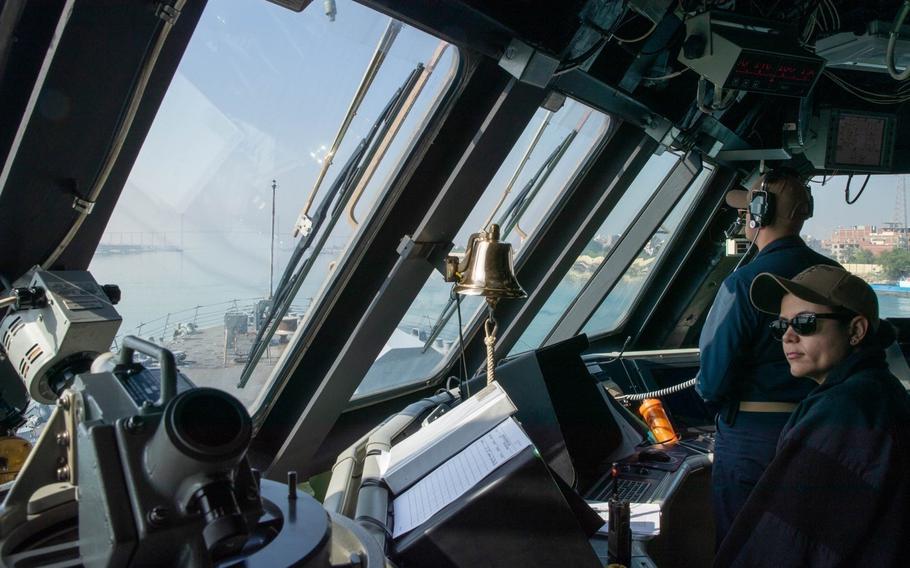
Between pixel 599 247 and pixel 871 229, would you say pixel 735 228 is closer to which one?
pixel 599 247

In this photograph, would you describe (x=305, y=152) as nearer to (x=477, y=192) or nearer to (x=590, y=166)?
(x=477, y=192)

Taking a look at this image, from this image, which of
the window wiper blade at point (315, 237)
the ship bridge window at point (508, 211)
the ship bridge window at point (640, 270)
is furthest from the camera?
the ship bridge window at point (640, 270)

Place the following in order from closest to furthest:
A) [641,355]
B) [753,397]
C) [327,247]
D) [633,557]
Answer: [633,557]
[753,397]
[327,247]
[641,355]

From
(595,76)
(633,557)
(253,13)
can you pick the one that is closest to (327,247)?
A: (253,13)

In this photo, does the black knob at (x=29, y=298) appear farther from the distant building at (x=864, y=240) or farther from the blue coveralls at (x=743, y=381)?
the distant building at (x=864, y=240)

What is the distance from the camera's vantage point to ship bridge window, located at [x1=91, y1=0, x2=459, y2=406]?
1774 mm

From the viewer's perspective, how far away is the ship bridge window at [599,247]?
13.9ft

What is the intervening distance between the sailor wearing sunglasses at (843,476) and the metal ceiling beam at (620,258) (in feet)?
9.39

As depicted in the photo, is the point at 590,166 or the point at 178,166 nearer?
the point at 178,166

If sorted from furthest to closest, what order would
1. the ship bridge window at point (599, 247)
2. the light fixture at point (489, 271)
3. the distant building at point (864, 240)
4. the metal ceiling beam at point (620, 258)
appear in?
the distant building at point (864, 240), the metal ceiling beam at point (620, 258), the ship bridge window at point (599, 247), the light fixture at point (489, 271)

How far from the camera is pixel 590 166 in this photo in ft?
11.2

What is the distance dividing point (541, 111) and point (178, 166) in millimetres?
1781

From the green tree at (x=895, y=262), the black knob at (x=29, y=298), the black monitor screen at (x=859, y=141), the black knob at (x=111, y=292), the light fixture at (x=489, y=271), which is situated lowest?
the black knob at (x=29, y=298)

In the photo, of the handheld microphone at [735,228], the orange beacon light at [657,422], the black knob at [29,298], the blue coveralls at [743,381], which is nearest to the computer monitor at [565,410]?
the blue coveralls at [743,381]
